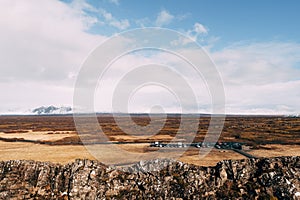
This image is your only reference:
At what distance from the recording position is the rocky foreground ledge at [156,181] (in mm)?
14203

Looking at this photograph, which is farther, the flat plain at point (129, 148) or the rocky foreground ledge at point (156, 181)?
the flat plain at point (129, 148)

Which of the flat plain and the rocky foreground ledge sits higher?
the rocky foreground ledge

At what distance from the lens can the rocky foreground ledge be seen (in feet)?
46.6

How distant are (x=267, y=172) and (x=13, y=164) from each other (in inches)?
543

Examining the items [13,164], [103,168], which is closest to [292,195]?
[103,168]

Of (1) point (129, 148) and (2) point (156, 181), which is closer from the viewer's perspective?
(2) point (156, 181)

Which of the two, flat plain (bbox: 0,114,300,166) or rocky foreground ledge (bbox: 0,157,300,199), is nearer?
rocky foreground ledge (bbox: 0,157,300,199)

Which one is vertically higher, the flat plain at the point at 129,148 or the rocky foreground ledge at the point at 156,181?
the rocky foreground ledge at the point at 156,181

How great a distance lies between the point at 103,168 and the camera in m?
15.5

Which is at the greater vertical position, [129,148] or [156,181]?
[156,181]

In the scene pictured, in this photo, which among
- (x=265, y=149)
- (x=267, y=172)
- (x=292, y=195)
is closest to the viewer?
(x=292, y=195)

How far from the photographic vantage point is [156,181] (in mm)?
14930

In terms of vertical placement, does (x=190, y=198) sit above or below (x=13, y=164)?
below

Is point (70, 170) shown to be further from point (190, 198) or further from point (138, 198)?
point (190, 198)
